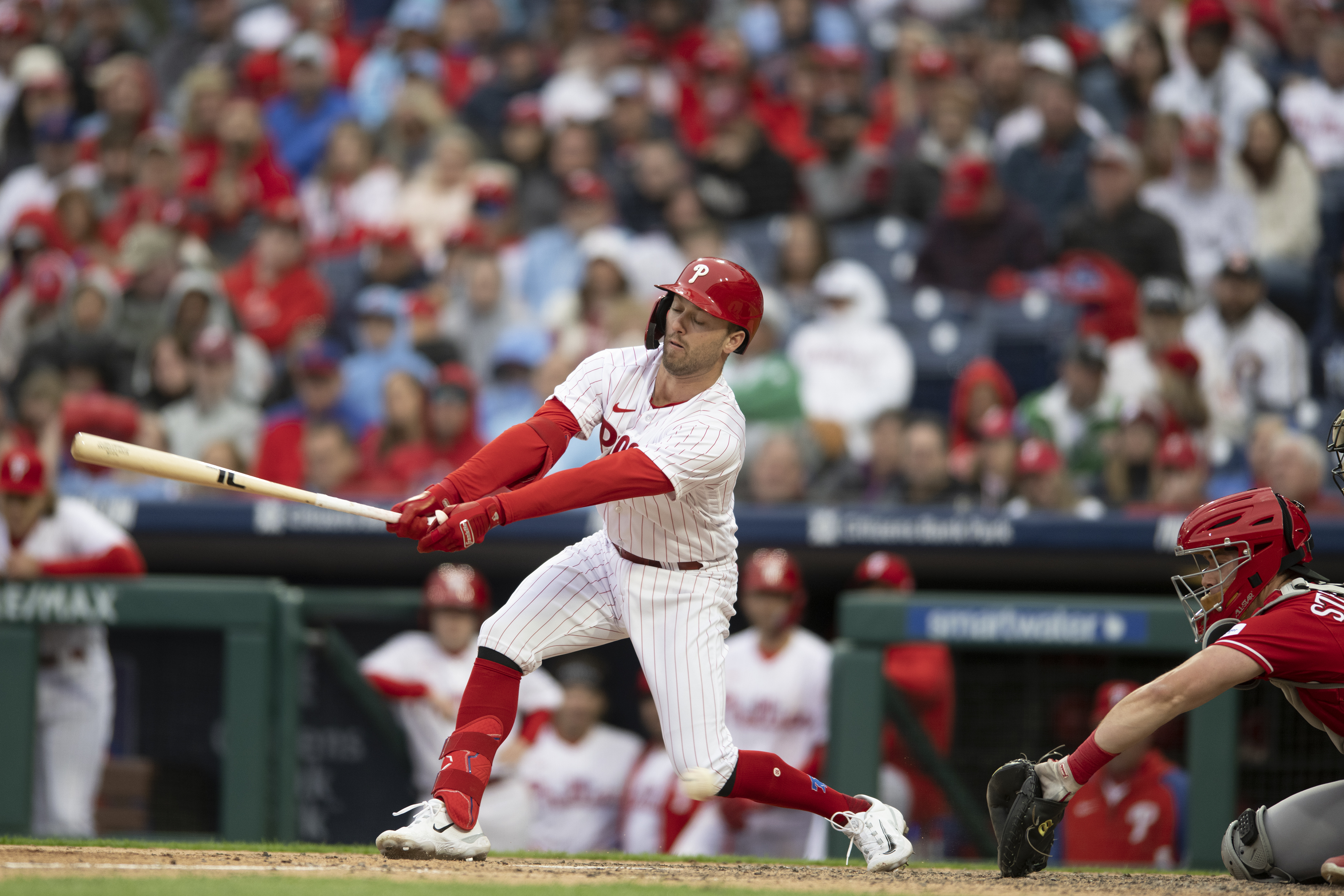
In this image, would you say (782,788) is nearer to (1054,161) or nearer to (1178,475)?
(1178,475)

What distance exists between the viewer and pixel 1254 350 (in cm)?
702

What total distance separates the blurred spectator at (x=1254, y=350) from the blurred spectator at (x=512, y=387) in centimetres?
315

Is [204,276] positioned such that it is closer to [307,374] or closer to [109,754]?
[307,374]

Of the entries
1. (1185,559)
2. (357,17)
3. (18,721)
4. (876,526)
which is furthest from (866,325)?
(357,17)

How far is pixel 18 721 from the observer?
5.58 meters

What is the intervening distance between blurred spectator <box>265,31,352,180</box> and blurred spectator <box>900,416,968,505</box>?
5.17 m

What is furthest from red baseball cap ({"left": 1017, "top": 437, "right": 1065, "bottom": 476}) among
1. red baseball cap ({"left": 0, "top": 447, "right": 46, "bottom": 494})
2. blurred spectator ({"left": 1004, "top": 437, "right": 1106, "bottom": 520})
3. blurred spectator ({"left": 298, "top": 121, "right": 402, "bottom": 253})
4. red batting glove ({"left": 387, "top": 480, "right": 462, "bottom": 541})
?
blurred spectator ({"left": 298, "top": 121, "right": 402, "bottom": 253})

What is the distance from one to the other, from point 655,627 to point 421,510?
25.9 inches

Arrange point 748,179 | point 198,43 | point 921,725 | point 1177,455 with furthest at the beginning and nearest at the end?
point 198,43 < point 748,179 < point 1177,455 < point 921,725

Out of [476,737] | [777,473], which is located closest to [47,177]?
[777,473]

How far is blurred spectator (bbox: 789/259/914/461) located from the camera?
7480mm

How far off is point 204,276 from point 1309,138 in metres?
6.06

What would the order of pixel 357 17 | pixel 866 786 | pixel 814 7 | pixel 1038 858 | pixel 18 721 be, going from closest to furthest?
1. pixel 1038 858
2. pixel 866 786
3. pixel 18 721
4. pixel 814 7
5. pixel 357 17

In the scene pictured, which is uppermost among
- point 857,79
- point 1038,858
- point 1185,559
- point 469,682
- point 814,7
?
point 814,7
